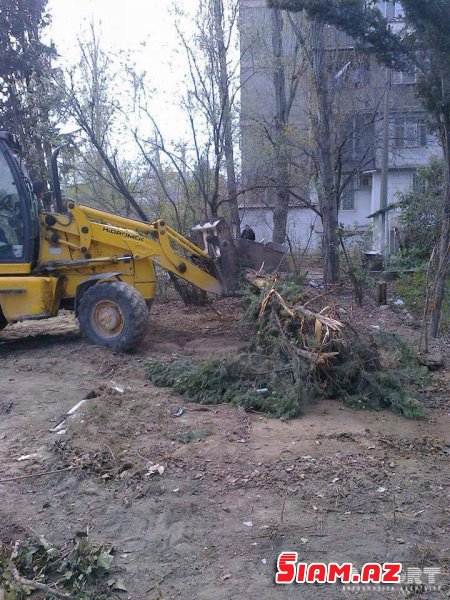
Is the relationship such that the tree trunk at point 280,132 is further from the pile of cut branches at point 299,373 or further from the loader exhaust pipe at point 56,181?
the pile of cut branches at point 299,373

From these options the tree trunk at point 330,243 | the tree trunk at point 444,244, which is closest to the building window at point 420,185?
the tree trunk at point 330,243

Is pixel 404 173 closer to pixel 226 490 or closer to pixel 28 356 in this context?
pixel 28 356

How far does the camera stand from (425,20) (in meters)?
8.20

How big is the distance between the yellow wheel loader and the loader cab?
0.01 meters

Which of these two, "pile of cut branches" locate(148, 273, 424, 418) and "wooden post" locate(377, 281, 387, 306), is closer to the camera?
"pile of cut branches" locate(148, 273, 424, 418)

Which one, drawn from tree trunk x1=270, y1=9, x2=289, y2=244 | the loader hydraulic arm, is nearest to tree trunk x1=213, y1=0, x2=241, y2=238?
tree trunk x1=270, y1=9, x2=289, y2=244

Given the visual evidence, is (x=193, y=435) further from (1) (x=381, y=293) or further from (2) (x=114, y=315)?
(1) (x=381, y=293)

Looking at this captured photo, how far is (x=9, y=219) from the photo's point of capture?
8906mm

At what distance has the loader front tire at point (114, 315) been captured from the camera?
28.5 ft

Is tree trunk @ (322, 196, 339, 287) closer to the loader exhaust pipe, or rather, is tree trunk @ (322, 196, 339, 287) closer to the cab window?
the loader exhaust pipe

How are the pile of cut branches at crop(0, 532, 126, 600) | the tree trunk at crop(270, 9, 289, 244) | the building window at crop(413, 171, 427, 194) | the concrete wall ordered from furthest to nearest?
the building window at crop(413, 171, 427, 194) < the tree trunk at crop(270, 9, 289, 244) < the concrete wall < the pile of cut branches at crop(0, 532, 126, 600)

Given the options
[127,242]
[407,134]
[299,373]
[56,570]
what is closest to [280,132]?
[127,242]

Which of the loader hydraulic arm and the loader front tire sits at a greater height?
the loader hydraulic arm

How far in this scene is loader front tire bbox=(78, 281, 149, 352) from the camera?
28.5ft
